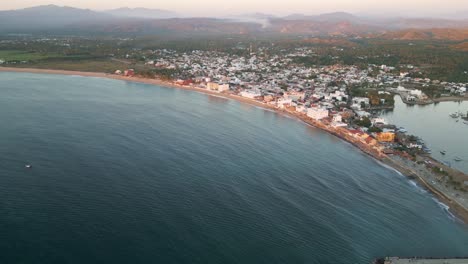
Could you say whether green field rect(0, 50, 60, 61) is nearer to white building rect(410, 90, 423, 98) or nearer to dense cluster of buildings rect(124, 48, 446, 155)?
dense cluster of buildings rect(124, 48, 446, 155)

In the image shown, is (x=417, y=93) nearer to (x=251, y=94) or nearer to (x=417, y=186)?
(x=251, y=94)

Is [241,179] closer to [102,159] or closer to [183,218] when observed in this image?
[183,218]

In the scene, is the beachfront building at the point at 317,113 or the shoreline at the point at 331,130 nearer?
the shoreline at the point at 331,130

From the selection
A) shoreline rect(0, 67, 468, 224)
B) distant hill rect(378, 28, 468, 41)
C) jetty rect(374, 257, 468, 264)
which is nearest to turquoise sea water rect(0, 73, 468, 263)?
jetty rect(374, 257, 468, 264)

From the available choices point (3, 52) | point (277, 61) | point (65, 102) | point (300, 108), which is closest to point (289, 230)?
point (300, 108)

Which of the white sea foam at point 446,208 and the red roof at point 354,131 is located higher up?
the red roof at point 354,131

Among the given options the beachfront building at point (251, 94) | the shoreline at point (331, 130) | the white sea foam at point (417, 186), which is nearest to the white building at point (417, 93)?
the shoreline at point (331, 130)

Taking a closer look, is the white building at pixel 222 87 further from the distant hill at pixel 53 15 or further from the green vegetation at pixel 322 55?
the distant hill at pixel 53 15
